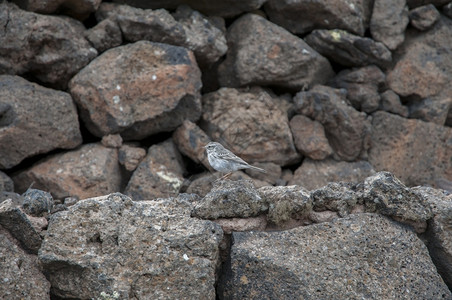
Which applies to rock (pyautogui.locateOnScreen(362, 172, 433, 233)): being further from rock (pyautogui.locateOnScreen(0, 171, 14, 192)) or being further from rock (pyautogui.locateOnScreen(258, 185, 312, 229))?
rock (pyautogui.locateOnScreen(0, 171, 14, 192))

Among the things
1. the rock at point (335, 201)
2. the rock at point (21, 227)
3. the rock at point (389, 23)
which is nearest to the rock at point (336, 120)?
the rock at point (389, 23)

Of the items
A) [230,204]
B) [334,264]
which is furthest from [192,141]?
[334,264]

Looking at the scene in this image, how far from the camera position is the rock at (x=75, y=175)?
24.9 feet

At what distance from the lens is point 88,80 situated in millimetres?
7973

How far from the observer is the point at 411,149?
9141 millimetres

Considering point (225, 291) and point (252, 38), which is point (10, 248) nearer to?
point (225, 291)

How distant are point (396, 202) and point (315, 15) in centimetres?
420

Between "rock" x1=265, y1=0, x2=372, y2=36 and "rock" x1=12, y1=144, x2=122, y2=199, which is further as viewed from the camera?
"rock" x1=265, y1=0, x2=372, y2=36

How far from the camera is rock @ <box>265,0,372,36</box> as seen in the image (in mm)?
9204

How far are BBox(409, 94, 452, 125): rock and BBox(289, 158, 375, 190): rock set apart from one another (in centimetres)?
121

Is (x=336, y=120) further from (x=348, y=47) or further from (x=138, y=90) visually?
(x=138, y=90)

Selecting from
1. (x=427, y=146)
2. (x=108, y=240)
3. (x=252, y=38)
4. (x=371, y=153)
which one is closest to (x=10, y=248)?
(x=108, y=240)

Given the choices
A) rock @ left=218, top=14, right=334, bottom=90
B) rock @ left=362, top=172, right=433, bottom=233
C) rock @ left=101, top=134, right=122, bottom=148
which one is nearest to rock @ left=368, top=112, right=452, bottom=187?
rock @ left=218, top=14, right=334, bottom=90

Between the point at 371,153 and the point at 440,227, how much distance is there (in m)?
3.26
